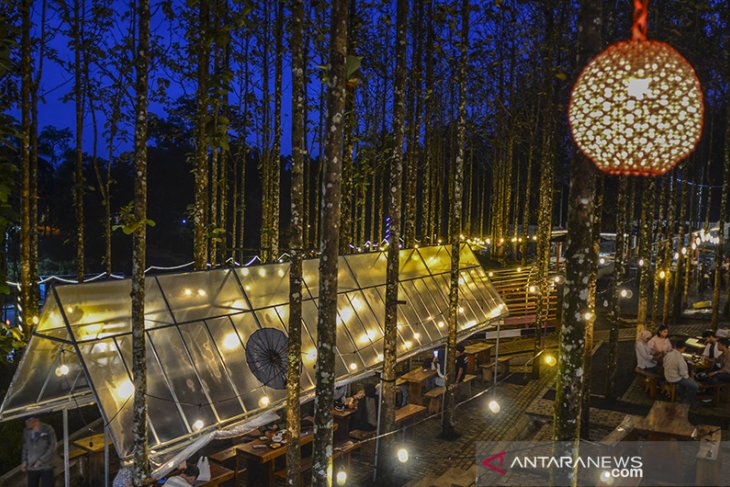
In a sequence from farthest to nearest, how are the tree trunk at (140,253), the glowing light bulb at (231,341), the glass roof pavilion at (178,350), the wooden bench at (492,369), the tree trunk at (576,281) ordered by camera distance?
the wooden bench at (492,369), the glowing light bulb at (231,341), the glass roof pavilion at (178,350), the tree trunk at (140,253), the tree trunk at (576,281)

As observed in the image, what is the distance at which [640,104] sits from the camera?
5004mm

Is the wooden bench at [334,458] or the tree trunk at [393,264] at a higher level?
the tree trunk at [393,264]

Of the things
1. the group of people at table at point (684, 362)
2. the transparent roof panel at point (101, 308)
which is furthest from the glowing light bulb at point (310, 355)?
the group of people at table at point (684, 362)

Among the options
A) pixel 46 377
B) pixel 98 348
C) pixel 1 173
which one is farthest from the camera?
pixel 46 377

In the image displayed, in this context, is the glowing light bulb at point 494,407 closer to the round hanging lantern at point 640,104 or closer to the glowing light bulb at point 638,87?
the round hanging lantern at point 640,104

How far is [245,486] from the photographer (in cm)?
1074

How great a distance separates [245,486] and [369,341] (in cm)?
385

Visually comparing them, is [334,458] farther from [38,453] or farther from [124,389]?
[38,453]

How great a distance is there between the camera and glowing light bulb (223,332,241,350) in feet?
32.1

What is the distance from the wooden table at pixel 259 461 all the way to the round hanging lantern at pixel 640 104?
759cm

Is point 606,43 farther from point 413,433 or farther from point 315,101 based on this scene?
point 315,101

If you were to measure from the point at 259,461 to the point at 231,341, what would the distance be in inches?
91.3

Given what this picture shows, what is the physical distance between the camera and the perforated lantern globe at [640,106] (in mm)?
4934

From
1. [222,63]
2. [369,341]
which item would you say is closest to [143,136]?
[369,341]
